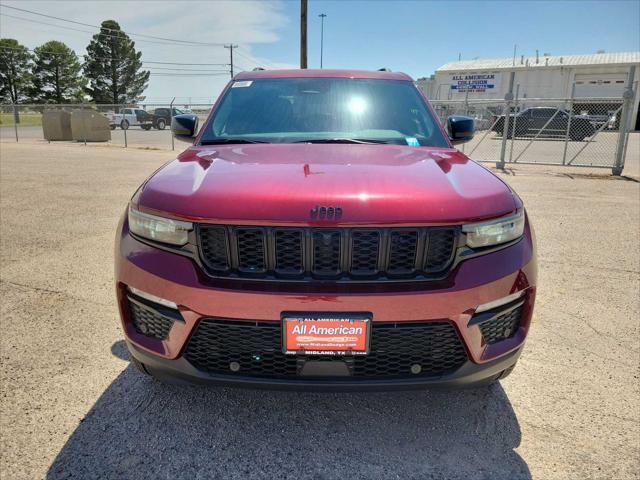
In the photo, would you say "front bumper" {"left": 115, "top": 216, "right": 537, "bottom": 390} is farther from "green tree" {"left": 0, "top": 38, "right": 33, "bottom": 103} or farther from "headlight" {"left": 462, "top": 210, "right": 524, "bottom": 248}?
"green tree" {"left": 0, "top": 38, "right": 33, "bottom": 103}

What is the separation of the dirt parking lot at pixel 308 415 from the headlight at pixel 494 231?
82 cm

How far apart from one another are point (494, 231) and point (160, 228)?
1.38 metres

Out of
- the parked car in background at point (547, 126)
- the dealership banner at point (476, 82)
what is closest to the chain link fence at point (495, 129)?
the parked car in background at point (547, 126)

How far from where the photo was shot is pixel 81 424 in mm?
2314

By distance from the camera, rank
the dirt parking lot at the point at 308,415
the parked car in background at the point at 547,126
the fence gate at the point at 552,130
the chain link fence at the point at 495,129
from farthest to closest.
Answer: the parked car in background at the point at 547,126
the chain link fence at the point at 495,129
the fence gate at the point at 552,130
the dirt parking lot at the point at 308,415

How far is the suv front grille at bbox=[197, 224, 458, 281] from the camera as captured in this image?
1.89m

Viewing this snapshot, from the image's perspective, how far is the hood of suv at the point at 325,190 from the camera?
1.87 m

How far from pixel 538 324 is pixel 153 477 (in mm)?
2719

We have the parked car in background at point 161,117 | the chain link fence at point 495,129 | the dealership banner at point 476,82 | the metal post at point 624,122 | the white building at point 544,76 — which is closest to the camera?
the metal post at point 624,122

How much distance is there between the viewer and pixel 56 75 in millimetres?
65250

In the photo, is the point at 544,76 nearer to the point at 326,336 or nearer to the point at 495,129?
the point at 495,129

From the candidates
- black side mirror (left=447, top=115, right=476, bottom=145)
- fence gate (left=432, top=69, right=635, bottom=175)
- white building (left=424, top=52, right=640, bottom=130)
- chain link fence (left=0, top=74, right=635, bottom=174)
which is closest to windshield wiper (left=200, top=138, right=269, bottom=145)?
black side mirror (left=447, top=115, right=476, bottom=145)

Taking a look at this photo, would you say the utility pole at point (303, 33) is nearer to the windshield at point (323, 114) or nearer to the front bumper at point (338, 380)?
the windshield at point (323, 114)

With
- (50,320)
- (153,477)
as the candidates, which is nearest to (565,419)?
(153,477)
